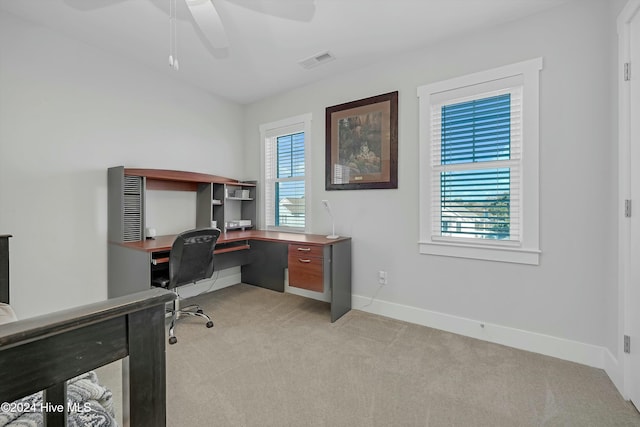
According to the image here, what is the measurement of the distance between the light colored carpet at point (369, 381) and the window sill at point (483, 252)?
716mm

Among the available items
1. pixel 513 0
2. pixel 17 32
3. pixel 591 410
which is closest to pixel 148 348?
pixel 591 410

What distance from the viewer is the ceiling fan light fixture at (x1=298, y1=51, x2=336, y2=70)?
282cm

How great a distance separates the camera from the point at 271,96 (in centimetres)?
385

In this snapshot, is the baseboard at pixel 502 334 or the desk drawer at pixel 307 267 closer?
the baseboard at pixel 502 334

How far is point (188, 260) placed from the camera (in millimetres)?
2496

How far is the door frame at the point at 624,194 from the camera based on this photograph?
65.4 inches

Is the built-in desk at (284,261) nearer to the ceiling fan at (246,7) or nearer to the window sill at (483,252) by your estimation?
the window sill at (483,252)

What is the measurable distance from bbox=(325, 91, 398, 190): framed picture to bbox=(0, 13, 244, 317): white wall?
6.57 ft

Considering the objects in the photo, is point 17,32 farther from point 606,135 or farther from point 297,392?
point 606,135

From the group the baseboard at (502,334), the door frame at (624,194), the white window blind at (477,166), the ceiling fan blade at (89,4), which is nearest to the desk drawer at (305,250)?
the baseboard at (502,334)

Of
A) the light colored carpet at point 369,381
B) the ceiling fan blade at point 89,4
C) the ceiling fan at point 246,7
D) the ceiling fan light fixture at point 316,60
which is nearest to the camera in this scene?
the light colored carpet at point 369,381

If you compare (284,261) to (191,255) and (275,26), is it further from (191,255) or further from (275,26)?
(275,26)

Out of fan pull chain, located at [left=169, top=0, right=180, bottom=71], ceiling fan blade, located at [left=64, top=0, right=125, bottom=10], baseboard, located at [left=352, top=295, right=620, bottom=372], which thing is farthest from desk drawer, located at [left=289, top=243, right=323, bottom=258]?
ceiling fan blade, located at [left=64, top=0, right=125, bottom=10]

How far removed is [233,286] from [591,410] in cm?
360
